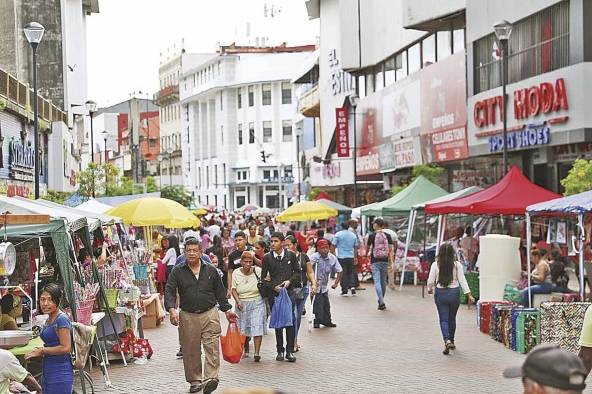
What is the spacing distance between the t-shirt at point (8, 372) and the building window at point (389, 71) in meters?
42.1

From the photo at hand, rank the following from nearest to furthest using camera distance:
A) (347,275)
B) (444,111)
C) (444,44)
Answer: (347,275), (444,111), (444,44)

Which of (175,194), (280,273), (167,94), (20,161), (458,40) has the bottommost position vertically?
(280,273)

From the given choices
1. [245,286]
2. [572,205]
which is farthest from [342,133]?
[245,286]

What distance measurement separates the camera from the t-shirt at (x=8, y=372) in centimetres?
894

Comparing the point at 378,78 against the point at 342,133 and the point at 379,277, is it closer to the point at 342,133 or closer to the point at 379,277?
the point at 342,133

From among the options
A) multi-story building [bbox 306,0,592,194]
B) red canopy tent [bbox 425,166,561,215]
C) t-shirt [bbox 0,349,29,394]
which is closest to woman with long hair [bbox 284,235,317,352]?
red canopy tent [bbox 425,166,561,215]

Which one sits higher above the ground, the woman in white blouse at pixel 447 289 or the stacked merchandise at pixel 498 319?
the woman in white blouse at pixel 447 289

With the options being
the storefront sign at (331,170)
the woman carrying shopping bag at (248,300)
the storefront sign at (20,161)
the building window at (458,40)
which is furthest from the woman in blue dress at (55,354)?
the storefront sign at (331,170)

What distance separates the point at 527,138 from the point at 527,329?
53.3 ft

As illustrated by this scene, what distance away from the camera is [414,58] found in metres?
46.5

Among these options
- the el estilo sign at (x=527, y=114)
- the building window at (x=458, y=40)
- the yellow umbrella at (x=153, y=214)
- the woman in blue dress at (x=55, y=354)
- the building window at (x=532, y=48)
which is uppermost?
the building window at (x=458, y=40)

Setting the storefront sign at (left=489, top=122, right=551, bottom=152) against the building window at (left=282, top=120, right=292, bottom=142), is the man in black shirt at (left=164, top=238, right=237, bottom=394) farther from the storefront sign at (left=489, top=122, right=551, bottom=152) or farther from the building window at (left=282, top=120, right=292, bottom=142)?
the building window at (left=282, top=120, right=292, bottom=142)

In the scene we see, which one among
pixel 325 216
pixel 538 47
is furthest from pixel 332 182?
pixel 538 47

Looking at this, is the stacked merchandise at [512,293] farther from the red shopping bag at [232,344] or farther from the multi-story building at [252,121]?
the multi-story building at [252,121]
